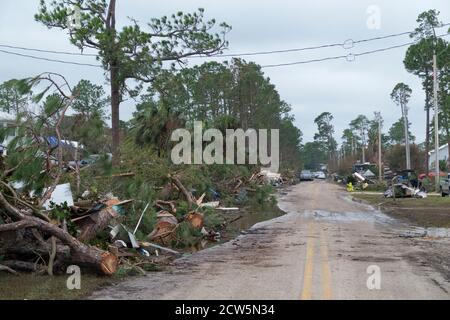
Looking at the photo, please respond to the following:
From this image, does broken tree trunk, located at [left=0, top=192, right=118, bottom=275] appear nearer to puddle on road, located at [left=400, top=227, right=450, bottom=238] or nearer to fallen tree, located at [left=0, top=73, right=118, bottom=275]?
fallen tree, located at [left=0, top=73, right=118, bottom=275]

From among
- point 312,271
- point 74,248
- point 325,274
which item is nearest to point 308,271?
point 312,271

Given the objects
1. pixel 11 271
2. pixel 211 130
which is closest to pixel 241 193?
pixel 211 130

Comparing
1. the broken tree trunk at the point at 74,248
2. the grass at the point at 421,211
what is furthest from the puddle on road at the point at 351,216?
the broken tree trunk at the point at 74,248

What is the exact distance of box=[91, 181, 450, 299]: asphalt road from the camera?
8.79 m

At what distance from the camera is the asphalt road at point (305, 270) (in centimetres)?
879

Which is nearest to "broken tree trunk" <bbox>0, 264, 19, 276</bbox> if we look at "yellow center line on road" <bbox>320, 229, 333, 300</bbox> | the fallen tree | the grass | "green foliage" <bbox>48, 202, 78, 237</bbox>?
the fallen tree

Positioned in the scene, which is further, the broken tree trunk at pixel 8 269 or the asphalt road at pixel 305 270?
the broken tree trunk at pixel 8 269

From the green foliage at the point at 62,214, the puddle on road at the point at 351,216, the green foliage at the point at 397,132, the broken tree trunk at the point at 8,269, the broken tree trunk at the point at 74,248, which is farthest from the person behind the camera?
the green foliage at the point at 397,132

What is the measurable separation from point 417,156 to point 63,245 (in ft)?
207

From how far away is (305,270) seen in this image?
10844mm

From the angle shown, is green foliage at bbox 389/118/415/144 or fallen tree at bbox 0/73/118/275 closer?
fallen tree at bbox 0/73/118/275

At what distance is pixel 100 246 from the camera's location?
39.3 ft

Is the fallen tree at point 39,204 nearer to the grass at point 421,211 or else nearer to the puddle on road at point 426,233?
the puddle on road at point 426,233

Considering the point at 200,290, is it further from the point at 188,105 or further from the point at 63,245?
the point at 188,105
